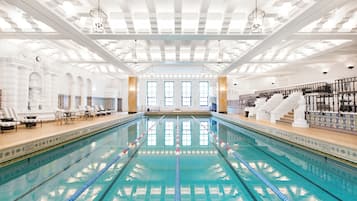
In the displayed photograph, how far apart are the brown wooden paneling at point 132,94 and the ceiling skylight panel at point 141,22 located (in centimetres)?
865

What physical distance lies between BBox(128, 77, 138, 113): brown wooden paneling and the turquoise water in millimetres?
10100

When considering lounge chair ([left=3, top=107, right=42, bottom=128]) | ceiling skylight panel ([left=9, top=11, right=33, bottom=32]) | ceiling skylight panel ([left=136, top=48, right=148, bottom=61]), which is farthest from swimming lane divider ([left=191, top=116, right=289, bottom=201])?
ceiling skylight panel ([left=136, top=48, right=148, bottom=61])

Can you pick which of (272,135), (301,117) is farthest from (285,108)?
(272,135)

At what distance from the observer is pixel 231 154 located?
4.41m

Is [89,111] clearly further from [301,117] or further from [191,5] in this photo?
[301,117]

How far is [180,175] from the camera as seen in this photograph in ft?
10.3

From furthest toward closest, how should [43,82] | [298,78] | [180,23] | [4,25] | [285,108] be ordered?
[298,78] → [43,82] → [285,108] → [180,23] → [4,25]

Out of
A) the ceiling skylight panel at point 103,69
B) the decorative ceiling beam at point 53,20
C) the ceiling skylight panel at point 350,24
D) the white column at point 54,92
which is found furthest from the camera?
the ceiling skylight panel at point 103,69

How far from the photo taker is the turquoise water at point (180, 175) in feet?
8.16

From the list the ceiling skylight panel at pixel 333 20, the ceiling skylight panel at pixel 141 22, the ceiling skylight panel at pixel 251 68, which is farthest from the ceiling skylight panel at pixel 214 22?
the ceiling skylight panel at pixel 251 68

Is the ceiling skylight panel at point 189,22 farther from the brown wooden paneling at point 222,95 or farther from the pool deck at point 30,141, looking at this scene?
the brown wooden paneling at point 222,95

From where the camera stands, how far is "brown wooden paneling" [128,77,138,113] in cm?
1483

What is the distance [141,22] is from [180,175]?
16.2 feet

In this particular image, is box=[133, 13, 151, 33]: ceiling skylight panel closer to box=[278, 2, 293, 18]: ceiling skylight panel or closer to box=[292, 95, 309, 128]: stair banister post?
box=[278, 2, 293, 18]: ceiling skylight panel
